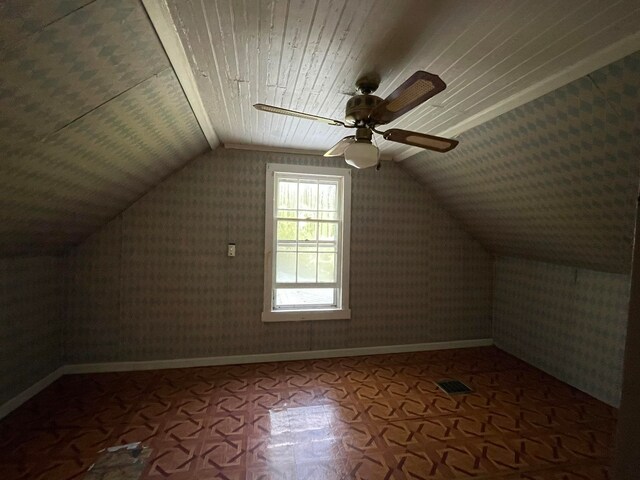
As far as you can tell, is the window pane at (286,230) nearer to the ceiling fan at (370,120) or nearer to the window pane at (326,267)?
the window pane at (326,267)

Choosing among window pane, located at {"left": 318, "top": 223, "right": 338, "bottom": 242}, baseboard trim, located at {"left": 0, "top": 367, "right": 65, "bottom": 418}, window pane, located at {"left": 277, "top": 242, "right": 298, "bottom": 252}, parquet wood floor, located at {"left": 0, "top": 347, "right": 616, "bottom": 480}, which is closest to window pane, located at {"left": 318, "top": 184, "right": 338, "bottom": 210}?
window pane, located at {"left": 318, "top": 223, "right": 338, "bottom": 242}

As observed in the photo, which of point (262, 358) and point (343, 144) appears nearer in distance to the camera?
point (343, 144)

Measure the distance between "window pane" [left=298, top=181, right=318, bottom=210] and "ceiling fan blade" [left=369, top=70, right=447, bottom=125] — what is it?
6.36 ft

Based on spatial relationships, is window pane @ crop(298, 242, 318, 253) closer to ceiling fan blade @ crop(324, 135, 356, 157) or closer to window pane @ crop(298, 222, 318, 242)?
window pane @ crop(298, 222, 318, 242)

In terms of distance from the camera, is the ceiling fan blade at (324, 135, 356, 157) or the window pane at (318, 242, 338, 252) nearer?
the ceiling fan blade at (324, 135, 356, 157)

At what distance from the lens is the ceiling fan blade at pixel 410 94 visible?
120cm

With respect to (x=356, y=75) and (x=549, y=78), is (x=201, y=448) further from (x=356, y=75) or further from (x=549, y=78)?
(x=549, y=78)

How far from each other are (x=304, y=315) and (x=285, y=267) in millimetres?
600

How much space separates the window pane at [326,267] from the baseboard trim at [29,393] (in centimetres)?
278

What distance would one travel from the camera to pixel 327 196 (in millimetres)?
3688

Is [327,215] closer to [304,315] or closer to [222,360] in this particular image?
[304,315]

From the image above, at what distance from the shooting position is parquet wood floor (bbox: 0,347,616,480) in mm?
1924


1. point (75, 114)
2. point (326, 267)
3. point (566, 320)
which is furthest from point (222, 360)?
point (566, 320)

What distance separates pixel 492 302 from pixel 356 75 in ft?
11.7
